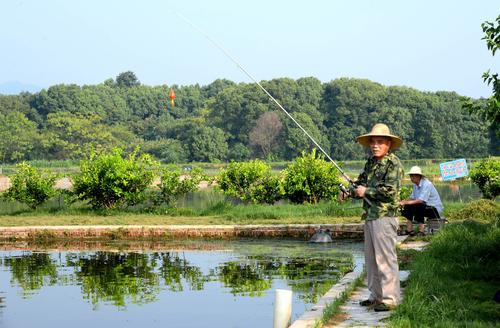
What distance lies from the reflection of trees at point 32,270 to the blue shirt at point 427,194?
5538mm

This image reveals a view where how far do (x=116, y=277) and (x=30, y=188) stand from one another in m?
8.67

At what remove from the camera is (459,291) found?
751 cm

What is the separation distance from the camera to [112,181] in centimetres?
1764

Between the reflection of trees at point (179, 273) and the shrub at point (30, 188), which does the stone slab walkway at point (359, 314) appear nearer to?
the reflection of trees at point (179, 273)

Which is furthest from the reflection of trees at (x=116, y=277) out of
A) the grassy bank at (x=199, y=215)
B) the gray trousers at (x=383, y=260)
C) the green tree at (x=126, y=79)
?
→ the green tree at (x=126, y=79)

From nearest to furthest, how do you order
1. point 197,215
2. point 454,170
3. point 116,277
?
point 116,277 → point 197,215 → point 454,170

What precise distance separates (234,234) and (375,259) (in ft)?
26.2

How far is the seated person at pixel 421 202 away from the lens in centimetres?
1284

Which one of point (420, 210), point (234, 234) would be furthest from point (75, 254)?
point (420, 210)

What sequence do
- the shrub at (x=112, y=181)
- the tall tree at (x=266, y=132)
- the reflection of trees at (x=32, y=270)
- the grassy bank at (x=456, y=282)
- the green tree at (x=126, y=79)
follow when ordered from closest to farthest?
the grassy bank at (x=456, y=282) < the reflection of trees at (x=32, y=270) < the shrub at (x=112, y=181) < the tall tree at (x=266, y=132) < the green tree at (x=126, y=79)

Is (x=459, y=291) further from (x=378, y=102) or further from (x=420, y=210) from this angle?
(x=378, y=102)

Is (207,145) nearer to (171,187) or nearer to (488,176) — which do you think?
(488,176)

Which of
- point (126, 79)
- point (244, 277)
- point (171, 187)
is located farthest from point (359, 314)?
point (126, 79)

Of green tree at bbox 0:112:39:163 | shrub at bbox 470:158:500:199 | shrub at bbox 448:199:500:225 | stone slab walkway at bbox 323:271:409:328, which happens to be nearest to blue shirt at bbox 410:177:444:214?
shrub at bbox 448:199:500:225
